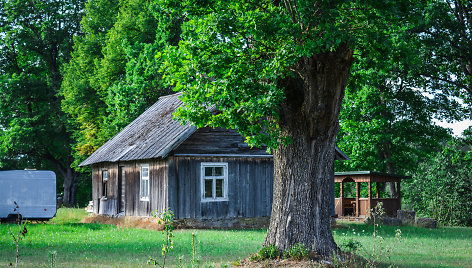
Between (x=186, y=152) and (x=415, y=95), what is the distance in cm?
1718

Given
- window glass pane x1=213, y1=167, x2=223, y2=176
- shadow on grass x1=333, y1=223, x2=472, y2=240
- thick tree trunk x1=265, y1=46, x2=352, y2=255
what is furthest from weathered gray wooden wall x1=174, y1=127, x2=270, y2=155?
thick tree trunk x1=265, y1=46, x2=352, y2=255

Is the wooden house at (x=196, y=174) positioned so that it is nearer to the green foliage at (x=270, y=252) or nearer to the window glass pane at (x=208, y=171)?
the window glass pane at (x=208, y=171)

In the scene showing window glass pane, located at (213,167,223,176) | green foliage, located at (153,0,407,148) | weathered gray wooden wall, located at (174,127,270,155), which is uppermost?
green foliage, located at (153,0,407,148)

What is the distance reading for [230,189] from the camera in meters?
23.5

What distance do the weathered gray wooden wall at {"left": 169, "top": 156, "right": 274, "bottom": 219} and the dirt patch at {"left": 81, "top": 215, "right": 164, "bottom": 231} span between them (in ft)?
4.23

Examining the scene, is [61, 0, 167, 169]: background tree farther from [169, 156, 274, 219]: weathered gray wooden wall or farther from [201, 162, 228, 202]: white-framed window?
[169, 156, 274, 219]: weathered gray wooden wall

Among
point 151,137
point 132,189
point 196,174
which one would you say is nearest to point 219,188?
point 196,174

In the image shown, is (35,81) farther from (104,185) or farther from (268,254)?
(268,254)

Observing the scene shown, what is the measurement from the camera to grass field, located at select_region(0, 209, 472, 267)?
13078 mm

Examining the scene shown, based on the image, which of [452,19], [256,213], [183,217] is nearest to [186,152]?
[183,217]

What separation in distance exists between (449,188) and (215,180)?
17.3m

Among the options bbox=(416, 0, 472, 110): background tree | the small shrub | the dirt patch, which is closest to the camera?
the small shrub

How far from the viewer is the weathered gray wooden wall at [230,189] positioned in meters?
22.5

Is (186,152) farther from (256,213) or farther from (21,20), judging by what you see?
(21,20)
